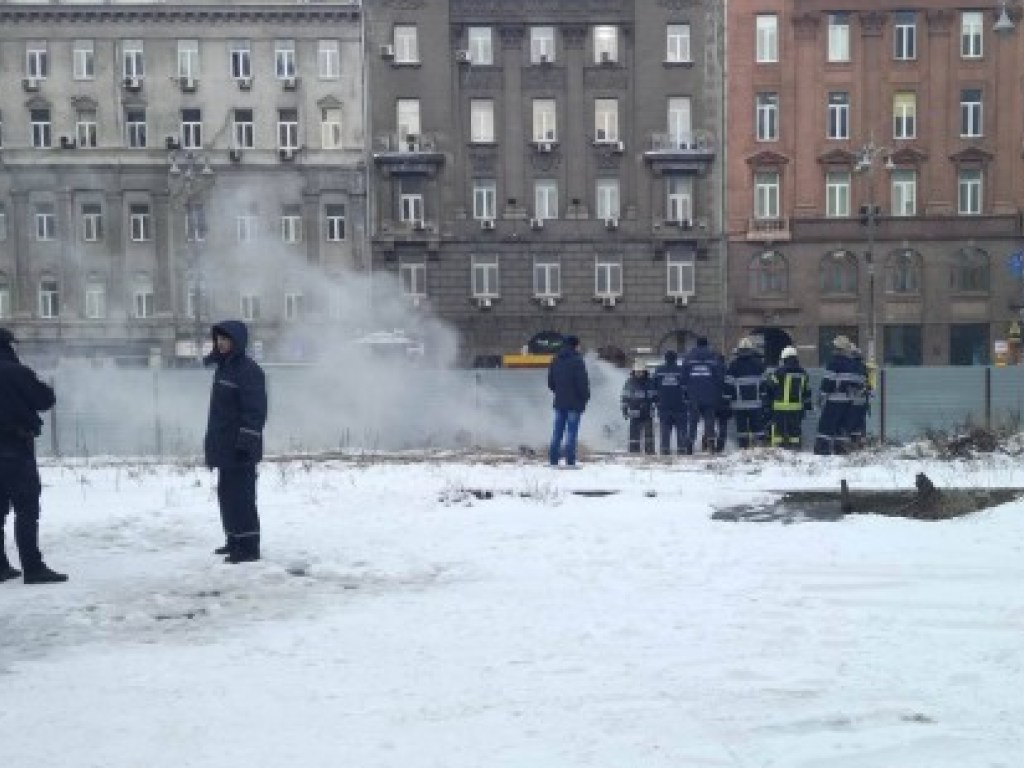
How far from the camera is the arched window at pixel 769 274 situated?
1688 inches

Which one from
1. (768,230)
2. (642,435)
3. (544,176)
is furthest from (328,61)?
(642,435)

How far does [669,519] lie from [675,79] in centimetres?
3666

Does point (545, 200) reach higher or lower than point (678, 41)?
lower

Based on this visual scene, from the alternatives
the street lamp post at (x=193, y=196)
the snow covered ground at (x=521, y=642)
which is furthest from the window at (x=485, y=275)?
the snow covered ground at (x=521, y=642)

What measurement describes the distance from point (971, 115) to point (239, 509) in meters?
42.9

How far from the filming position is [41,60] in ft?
143

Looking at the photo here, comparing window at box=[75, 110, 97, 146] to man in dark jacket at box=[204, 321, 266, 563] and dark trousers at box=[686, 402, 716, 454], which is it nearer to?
dark trousers at box=[686, 402, 716, 454]

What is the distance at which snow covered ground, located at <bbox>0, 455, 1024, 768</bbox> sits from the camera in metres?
4.49

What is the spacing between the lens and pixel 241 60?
4403 cm

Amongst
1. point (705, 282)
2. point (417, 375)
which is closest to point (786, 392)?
point (417, 375)

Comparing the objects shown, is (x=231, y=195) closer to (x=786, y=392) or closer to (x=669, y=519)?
(x=786, y=392)

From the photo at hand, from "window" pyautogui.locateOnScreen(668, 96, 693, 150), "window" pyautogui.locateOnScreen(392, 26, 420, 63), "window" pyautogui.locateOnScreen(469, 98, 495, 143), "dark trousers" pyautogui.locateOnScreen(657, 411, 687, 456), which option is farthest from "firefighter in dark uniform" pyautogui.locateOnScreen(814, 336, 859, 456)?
"window" pyautogui.locateOnScreen(392, 26, 420, 63)

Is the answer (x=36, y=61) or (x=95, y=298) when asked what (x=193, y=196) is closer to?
(x=95, y=298)

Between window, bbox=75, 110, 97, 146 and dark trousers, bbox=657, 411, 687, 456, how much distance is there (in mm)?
34608
